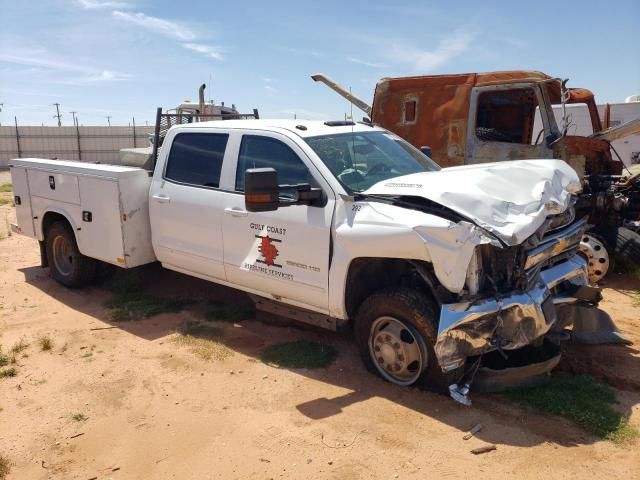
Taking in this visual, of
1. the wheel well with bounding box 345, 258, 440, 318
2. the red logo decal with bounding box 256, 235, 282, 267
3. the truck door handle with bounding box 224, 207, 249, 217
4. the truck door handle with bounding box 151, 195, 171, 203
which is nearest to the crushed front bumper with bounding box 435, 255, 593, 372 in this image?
the wheel well with bounding box 345, 258, 440, 318

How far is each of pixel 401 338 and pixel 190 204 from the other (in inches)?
95.1

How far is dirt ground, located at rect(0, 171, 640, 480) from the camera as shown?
324cm

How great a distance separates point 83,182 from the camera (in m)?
6.07

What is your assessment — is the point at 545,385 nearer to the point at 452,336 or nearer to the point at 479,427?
the point at 479,427

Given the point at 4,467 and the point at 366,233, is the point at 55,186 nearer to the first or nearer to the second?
the point at 4,467

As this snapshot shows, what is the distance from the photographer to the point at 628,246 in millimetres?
7027

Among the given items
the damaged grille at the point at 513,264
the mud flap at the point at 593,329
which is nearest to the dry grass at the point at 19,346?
the damaged grille at the point at 513,264

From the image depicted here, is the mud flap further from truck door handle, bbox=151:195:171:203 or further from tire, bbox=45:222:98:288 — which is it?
tire, bbox=45:222:98:288

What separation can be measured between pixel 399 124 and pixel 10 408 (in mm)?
6637

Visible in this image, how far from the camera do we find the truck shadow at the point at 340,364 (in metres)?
3.57

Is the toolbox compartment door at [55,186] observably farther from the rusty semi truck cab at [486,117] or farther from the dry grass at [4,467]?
the rusty semi truck cab at [486,117]

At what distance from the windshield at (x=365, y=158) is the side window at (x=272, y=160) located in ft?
0.64

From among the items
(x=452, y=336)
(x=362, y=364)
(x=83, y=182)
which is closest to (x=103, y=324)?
(x=83, y=182)

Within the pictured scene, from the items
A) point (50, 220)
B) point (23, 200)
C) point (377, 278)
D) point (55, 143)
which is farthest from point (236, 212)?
point (55, 143)
